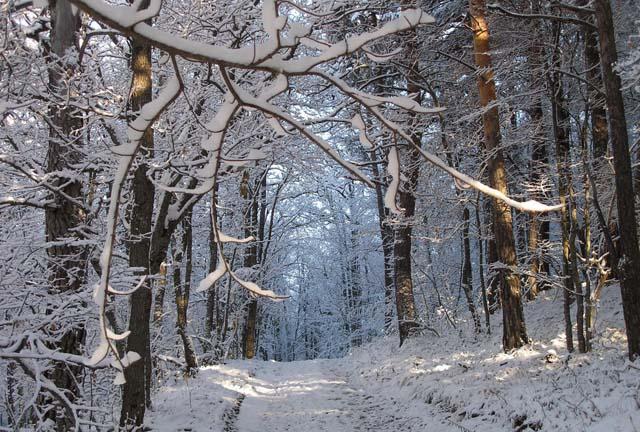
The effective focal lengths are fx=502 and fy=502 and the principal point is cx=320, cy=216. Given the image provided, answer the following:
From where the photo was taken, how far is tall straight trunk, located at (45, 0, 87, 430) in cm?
502

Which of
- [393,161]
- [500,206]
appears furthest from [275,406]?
[393,161]

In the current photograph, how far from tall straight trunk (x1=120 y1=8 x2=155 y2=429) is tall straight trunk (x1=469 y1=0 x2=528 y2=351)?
550 cm

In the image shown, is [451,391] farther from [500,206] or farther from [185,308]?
[185,308]

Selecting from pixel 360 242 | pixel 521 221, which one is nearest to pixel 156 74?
pixel 521 221

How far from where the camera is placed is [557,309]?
10.8 metres

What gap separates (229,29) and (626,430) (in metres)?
6.64

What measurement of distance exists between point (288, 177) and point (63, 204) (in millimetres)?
7672

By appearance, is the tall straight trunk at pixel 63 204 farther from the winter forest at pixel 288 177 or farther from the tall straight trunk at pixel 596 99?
the tall straight trunk at pixel 596 99

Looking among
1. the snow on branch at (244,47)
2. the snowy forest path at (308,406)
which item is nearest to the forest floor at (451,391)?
the snowy forest path at (308,406)

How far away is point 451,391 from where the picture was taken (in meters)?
7.85

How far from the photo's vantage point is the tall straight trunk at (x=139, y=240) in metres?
5.98

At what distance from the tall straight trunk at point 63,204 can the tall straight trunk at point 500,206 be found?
6.31 meters

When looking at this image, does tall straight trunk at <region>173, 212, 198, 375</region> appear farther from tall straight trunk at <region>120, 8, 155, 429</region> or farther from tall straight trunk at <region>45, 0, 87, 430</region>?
tall straight trunk at <region>45, 0, 87, 430</region>

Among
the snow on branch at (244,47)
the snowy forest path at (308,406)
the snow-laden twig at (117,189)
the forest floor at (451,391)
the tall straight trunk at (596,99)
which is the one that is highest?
the tall straight trunk at (596,99)
